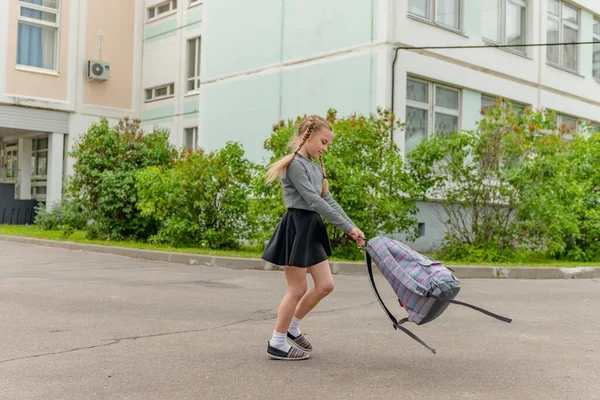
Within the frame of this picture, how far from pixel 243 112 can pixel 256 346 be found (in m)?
15.6

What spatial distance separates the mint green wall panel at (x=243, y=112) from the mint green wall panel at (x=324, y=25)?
1.17 m

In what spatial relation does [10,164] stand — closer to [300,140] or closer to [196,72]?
[196,72]

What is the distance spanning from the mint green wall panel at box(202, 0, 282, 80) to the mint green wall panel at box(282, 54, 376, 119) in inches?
46.0

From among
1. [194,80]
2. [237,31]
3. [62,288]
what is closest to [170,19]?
[194,80]

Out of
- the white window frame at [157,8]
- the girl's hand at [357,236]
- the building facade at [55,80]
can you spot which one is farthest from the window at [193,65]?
the girl's hand at [357,236]

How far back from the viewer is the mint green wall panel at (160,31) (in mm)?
28953

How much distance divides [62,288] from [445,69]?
12.1 meters

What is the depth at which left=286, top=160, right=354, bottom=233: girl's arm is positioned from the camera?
495 cm

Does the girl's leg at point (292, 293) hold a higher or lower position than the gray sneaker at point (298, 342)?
higher

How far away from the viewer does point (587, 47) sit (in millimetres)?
24328

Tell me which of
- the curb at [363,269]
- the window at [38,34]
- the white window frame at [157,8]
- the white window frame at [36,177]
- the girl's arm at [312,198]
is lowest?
the curb at [363,269]

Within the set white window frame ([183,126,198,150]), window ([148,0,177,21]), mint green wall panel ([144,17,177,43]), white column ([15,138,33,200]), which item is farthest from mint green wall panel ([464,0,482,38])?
white column ([15,138,33,200])

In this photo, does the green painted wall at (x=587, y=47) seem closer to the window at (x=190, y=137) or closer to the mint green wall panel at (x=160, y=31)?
the window at (x=190, y=137)

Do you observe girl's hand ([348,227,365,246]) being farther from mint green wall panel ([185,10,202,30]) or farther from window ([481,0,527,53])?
mint green wall panel ([185,10,202,30])
